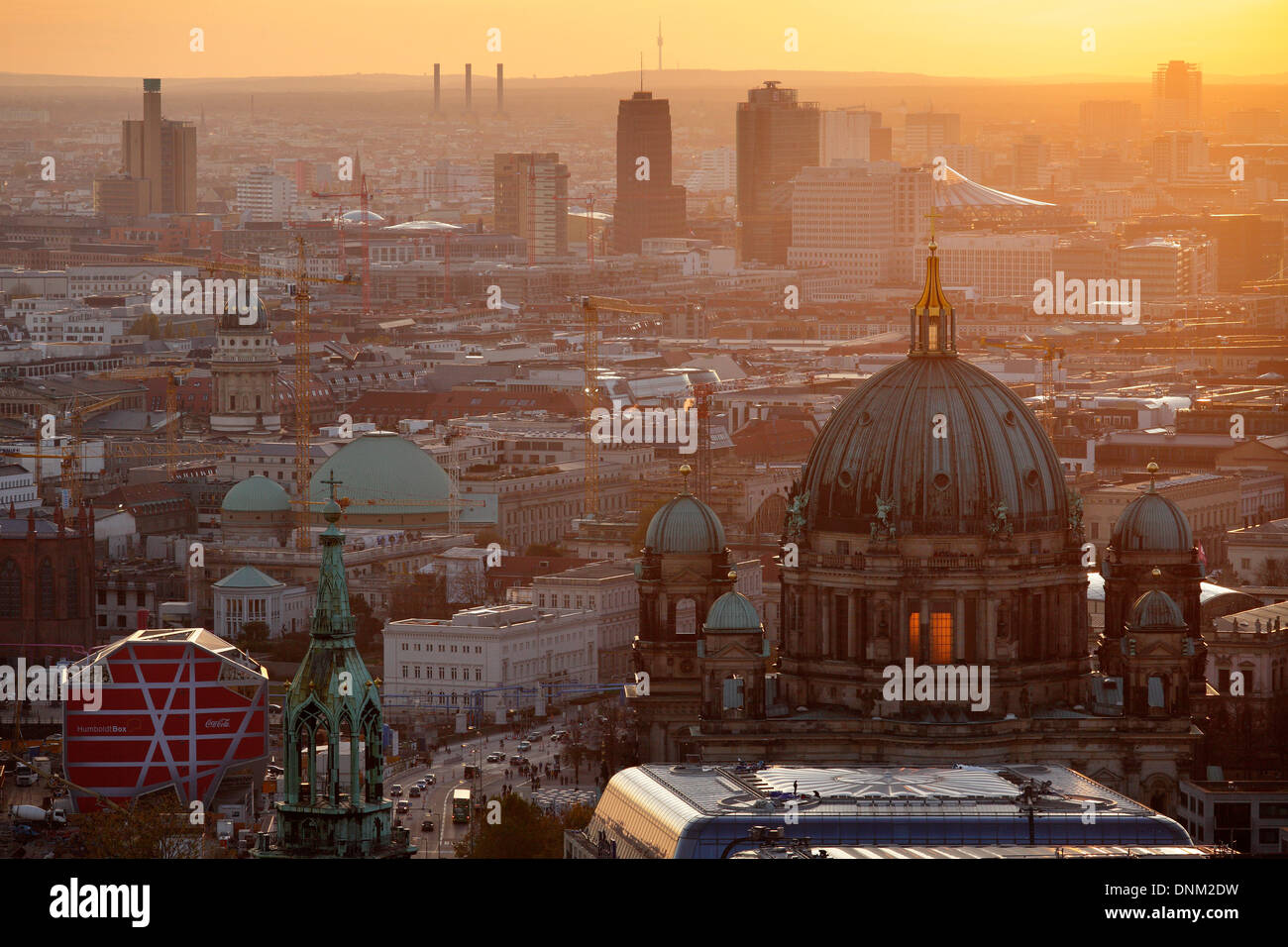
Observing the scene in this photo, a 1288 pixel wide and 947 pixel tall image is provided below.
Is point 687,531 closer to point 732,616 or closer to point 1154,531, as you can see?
point 732,616

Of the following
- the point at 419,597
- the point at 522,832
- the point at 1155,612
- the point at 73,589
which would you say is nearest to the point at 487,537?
the point at 419,597

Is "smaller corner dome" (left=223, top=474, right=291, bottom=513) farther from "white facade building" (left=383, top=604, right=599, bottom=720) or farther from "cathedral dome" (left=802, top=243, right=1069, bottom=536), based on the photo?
"cathedral dome" (left=802, top=243, right=1069, bottom=536)

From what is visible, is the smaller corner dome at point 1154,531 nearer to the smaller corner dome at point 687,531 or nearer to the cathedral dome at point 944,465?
the cathedral dome at point 944,465

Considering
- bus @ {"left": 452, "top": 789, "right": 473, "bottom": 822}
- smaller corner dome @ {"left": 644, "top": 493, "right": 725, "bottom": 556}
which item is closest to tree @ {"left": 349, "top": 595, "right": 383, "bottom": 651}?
bus @ {"left": 452, "top": 789, "right": 473, "bottom": 822}
